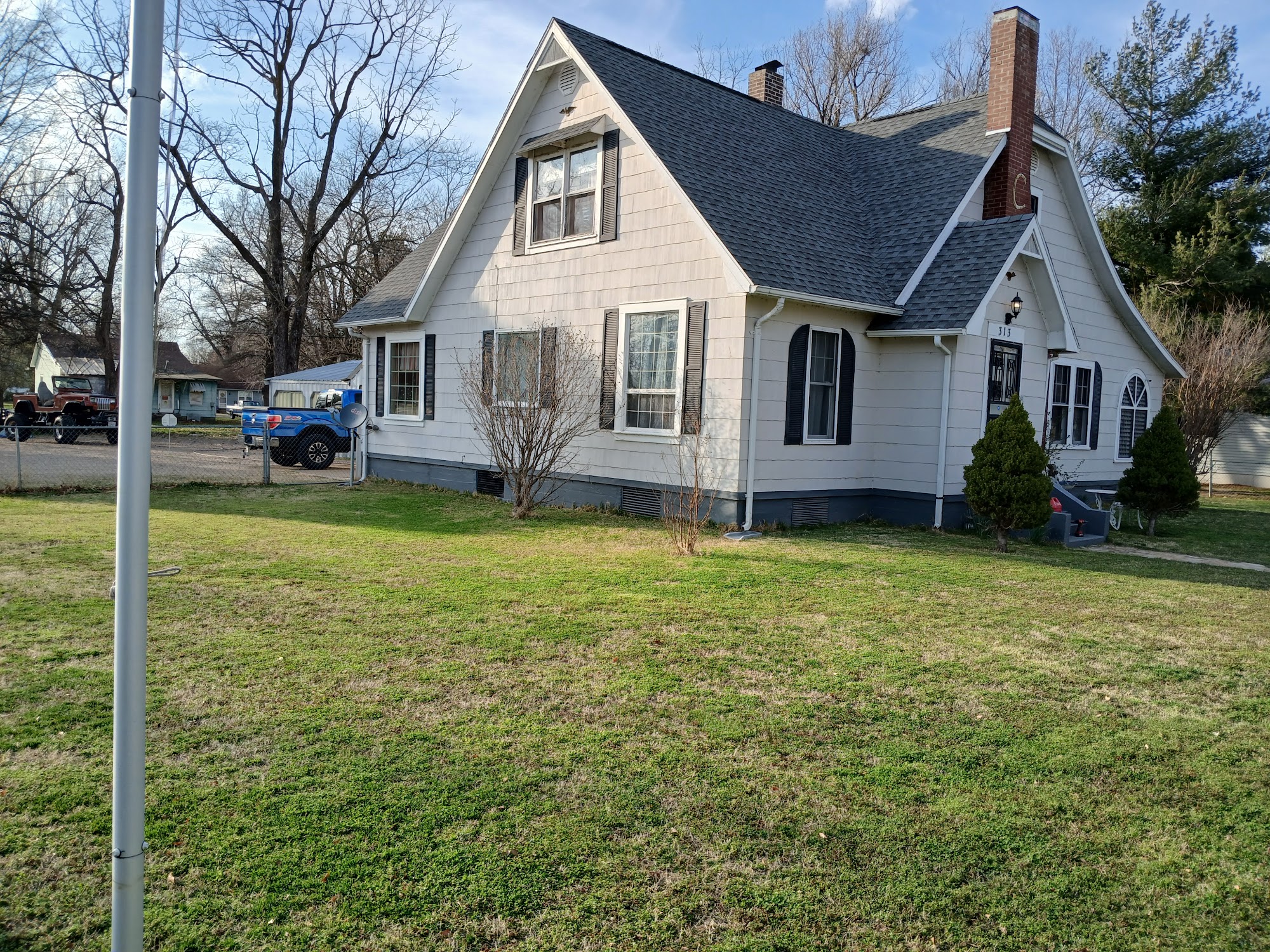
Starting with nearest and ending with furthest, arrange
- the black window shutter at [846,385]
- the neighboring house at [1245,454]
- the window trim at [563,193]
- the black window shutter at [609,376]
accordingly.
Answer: the black window shutter at [846,385], the black window shutter at [609,376], the window trim at [563,193], the neighboring house at [1245,454]

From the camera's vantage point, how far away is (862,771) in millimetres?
3967

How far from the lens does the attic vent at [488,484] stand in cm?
1445

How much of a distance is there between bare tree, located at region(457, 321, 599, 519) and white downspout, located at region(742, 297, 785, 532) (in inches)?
106

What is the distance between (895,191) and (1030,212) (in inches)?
87.5

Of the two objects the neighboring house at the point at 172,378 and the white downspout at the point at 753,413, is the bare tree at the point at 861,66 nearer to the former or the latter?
the white downspout at the point at 753,413

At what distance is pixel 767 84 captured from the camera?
1702cm

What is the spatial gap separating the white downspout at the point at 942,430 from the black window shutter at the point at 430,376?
8.43m

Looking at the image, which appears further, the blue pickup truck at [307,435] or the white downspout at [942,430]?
the blue pickup truck at [307,435]

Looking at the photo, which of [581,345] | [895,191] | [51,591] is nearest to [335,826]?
[51,591]

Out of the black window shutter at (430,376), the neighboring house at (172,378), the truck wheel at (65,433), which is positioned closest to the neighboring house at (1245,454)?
the black window shutter at (430,376)

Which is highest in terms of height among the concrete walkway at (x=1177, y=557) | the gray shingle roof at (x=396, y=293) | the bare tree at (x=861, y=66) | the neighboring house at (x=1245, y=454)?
the bare tree at (x=861, y=66)

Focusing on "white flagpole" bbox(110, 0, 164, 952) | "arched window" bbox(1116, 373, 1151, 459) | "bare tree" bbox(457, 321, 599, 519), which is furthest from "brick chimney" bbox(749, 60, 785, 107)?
"white flagpole" bbox(110, 0, 164, 952)

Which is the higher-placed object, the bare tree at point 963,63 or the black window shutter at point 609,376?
the bare tree at point 963,63

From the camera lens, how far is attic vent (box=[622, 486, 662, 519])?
11.8m
